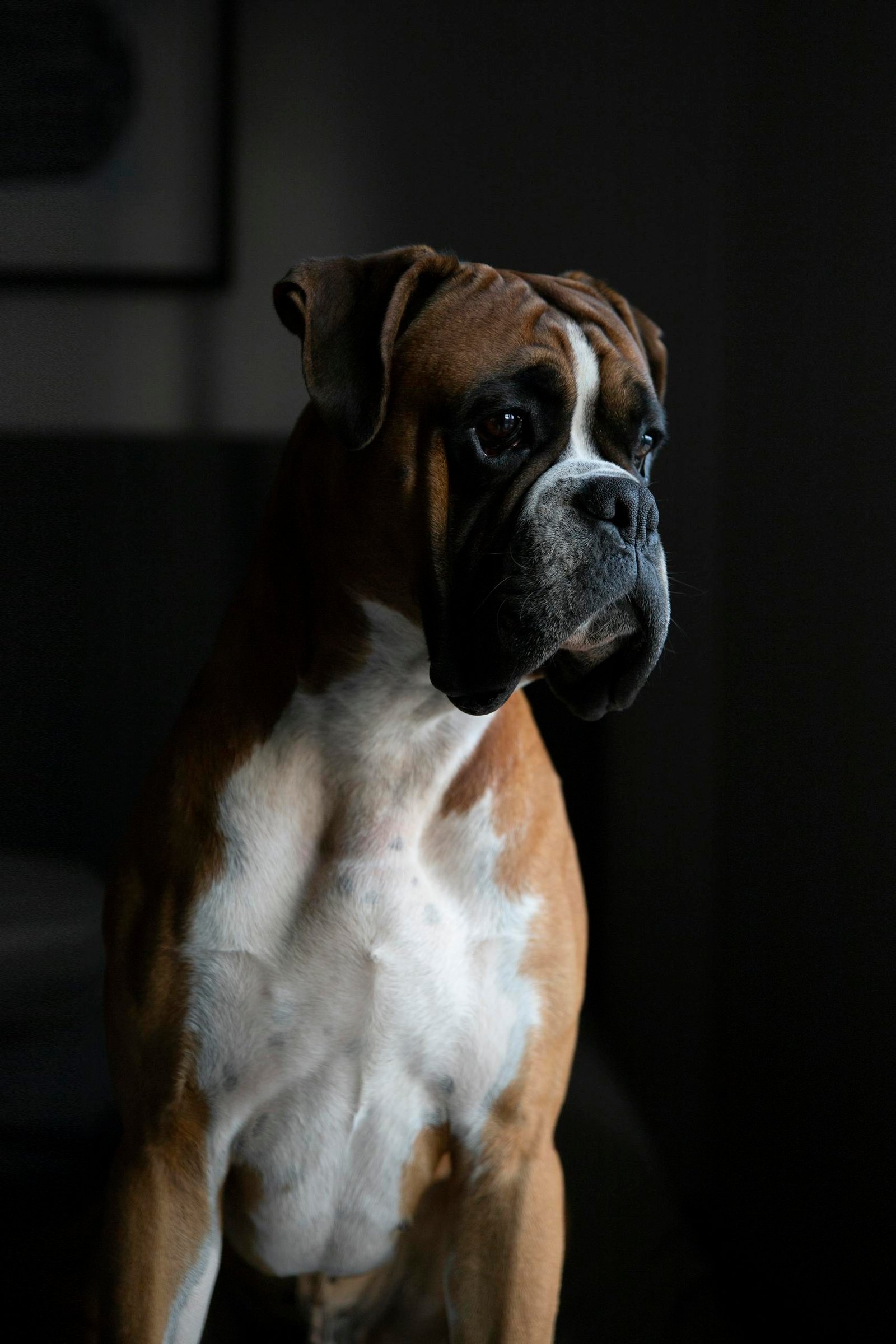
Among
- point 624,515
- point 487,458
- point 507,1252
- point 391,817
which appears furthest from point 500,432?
point 507,1252

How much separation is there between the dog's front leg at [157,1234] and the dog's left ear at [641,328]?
854mm

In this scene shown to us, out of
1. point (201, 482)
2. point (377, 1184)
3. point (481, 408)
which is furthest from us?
point (201, 482)

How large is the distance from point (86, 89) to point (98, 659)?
71 centimetres

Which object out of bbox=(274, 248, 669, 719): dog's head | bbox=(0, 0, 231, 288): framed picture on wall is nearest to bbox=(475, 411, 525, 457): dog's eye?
bbox=(274, 248, 669, 719): dog's head

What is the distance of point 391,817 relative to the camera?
1.18 metres

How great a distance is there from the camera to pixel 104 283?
1670 mm

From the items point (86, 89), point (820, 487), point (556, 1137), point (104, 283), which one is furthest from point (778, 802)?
point (86, 89)

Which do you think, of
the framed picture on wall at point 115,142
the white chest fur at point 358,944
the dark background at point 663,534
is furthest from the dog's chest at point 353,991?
the framed picture on wall at point 115,142

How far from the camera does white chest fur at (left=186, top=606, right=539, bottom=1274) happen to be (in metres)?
1.13

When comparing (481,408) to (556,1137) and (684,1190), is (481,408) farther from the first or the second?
(684,1190)

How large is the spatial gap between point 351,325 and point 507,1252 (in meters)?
0.84

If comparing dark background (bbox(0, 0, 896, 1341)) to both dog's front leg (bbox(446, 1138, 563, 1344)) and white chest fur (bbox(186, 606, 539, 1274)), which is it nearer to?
dog's front leg (bbox(446, 1138, 563, 1344))

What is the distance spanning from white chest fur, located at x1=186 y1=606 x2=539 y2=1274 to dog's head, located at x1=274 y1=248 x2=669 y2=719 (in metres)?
0.09

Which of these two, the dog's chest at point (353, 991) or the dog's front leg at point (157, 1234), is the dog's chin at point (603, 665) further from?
the dog's front leg at point (157, 1234)
